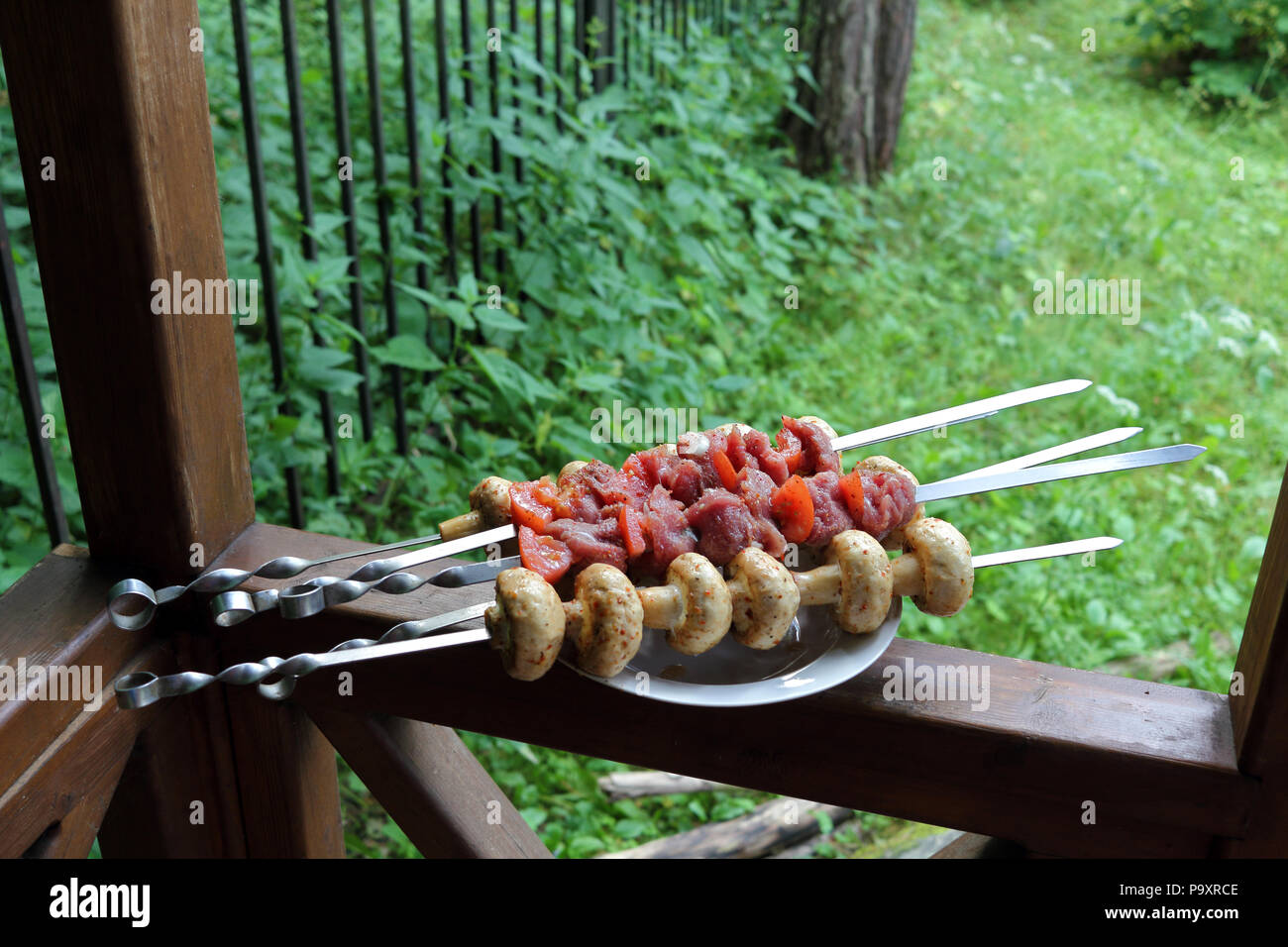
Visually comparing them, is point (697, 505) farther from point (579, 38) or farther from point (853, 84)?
point (853, 84)

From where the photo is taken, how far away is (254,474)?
2.79 m

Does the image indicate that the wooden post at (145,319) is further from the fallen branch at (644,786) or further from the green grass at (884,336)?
the fallen branch at (644,786)

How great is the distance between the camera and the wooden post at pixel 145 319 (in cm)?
129

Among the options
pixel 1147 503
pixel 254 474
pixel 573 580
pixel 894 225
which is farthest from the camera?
pixel 894 225

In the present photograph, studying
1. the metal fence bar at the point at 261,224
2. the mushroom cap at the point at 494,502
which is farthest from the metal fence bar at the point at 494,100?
the mushroom cap at the point at 494,502

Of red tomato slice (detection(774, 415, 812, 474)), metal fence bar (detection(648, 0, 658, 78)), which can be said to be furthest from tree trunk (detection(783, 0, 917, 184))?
red tomato slice (detection(774, 415, 812, 474))

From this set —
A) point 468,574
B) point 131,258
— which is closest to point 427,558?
point 468,574

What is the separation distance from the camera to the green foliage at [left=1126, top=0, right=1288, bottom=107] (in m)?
7.52

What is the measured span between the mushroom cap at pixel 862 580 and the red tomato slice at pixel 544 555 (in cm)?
31

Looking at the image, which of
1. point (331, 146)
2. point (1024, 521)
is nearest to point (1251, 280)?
point (1024, 521)

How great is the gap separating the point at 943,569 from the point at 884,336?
157 inches

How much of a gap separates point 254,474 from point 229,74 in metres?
2.02

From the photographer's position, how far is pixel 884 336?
16.7 ft
